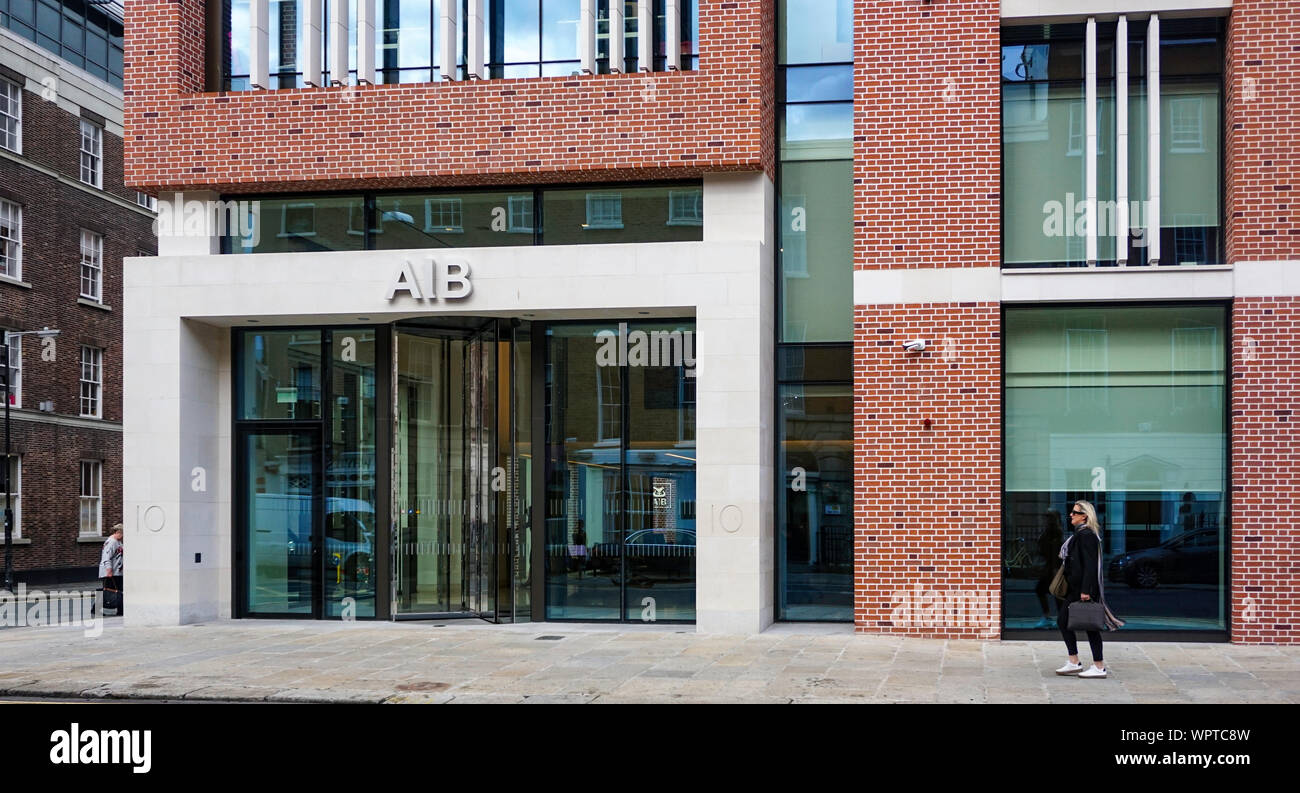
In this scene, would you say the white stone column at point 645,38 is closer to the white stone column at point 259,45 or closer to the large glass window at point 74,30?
the white stone column at point 259,45

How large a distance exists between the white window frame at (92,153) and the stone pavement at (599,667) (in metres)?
22.7

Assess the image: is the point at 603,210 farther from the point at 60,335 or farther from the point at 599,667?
the point at 60,335

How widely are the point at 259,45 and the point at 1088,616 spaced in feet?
44.3

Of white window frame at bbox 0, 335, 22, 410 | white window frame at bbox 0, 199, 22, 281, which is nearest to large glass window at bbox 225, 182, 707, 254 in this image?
white window frame at bbox 0, 335, 22, 410

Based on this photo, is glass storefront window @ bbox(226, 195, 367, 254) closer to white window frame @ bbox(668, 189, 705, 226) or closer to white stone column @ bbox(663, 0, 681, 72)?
white window frame @ bbox(668, 189, 705, 226)

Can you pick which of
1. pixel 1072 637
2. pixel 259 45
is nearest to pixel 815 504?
pixel 1072 637

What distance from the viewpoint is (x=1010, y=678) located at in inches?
494

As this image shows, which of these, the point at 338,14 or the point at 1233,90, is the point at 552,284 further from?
the point at 1233,90

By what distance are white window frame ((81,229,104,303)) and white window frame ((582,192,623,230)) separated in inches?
928

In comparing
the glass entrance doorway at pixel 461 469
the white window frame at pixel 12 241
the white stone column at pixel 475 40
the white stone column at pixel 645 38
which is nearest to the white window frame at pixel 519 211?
the glass entrance doorway at pixel 461 469

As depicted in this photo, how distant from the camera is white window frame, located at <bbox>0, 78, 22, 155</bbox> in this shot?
32.1m

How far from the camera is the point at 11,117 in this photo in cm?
3234

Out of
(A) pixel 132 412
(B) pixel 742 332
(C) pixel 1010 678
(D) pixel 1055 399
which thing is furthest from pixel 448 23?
(C) pixel 1010 678

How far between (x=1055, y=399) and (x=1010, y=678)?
4.63 metres
